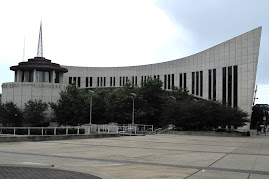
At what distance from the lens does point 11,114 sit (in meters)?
56.1

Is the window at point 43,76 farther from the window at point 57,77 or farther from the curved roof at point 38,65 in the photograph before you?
the window at point 57,77

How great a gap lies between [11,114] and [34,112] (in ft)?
16.4

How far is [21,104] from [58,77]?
1162 cm

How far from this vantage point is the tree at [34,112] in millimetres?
55062

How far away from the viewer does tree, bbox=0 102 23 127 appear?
55.8m

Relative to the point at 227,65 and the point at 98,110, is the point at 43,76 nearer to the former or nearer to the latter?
the point at 98,110

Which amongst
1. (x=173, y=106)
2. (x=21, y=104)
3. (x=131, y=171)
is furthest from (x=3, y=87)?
(x=131, y=171)

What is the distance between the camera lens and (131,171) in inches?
363

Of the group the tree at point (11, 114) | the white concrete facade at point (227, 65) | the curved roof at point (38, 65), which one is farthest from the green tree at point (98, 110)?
the white concrete facade at point (227, 65)

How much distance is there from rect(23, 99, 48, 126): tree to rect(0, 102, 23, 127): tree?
4.64 feet

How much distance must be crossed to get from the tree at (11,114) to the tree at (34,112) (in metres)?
1.41

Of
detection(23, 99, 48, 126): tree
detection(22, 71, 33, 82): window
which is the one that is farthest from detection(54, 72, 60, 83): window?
detection(23, 99, 48, 126): tree

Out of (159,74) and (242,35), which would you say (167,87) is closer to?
(159,74)

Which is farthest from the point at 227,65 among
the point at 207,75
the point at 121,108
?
the point at 121,108
